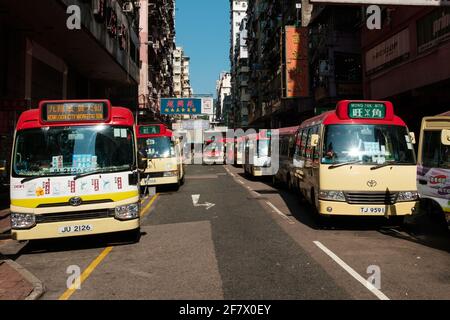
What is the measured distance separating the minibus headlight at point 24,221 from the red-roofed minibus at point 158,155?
35.1 ft

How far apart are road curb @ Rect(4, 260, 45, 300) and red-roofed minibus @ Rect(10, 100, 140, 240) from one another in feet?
1.99

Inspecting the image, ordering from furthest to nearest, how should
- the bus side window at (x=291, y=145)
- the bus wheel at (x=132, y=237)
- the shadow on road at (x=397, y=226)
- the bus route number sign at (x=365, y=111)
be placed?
the bus side window at (x=291, y=145)
the bus route number sign at (x=365, y=111)
the shadow on road at (x=397, y=226)
the bus wheel at (x=132, y=237)

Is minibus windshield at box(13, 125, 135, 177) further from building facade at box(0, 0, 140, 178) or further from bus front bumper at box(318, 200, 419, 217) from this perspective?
building facade at box(0, 0, 140, 178)

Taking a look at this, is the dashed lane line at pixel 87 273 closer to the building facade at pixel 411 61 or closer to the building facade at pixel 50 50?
the building facade at pixel 50 50

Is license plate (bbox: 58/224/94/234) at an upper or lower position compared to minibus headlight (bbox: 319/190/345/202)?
lower

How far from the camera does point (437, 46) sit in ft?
55.2

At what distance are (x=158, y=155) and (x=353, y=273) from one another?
525 inches

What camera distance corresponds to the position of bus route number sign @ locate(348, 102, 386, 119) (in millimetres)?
10039

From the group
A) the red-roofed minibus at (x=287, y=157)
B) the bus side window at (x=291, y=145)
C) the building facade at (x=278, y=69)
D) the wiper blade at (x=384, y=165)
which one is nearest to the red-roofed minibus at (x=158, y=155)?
the red-roofed minibus at (x=287, y=157)

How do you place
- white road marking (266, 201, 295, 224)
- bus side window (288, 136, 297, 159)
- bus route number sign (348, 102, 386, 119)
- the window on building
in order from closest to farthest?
bus route number sign (348, 102, 386, 119) < white road marking (266, 201, 295, 224) < bus side window (288, 136, 297, 159) < the window on building

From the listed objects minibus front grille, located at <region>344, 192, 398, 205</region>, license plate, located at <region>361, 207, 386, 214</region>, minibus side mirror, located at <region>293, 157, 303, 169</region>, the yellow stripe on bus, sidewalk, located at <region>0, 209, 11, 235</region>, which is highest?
minibus side mirror, located at <region>293, 157, 303, 169</region>

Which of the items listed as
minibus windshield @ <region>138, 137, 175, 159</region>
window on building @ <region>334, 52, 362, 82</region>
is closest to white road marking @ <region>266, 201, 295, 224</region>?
minibus windshield @ <region>138, 137, 175, 159</region>

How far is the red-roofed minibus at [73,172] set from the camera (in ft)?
24.7
